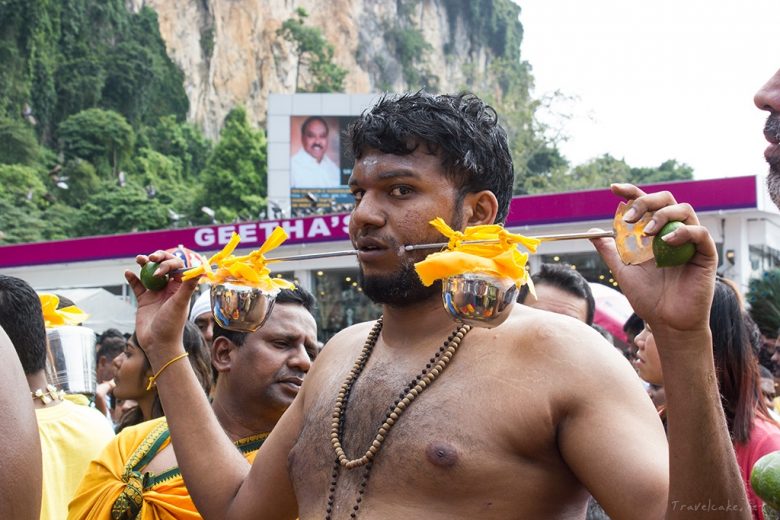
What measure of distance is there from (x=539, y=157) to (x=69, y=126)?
29.5 metres

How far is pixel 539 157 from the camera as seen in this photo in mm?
65812

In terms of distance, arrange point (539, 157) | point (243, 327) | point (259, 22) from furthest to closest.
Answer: point (259, 22) < point (539, 157) < point (243, 327)

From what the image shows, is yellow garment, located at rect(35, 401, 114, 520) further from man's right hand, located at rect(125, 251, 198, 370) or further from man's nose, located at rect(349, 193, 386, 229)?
man's nose, located at rect(349, 193, 386, 229)

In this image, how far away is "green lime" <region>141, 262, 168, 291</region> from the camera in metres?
3.02

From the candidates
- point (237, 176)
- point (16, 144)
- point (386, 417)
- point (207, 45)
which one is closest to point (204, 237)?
point (386, 417)

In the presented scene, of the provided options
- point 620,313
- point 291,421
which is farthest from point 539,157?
point 291,421

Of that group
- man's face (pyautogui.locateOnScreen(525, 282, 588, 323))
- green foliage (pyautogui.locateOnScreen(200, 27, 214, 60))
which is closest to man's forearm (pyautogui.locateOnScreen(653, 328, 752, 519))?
man's face (pyautogui.locateOnScreen(525, 282, 588, 323))

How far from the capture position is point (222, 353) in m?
4.15

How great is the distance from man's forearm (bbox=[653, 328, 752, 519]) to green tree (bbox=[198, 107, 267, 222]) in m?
52.8

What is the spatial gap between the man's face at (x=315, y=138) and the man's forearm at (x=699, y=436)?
38542mm

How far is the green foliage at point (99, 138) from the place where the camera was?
183 feet

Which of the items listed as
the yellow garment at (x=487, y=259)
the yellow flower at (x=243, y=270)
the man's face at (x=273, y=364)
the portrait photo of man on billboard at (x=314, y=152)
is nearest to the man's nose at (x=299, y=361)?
the man's face at (x=273, y=364)

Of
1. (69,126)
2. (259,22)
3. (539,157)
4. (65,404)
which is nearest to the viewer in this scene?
(65,404)

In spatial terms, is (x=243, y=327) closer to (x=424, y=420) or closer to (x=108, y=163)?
(x=424, y=420)
